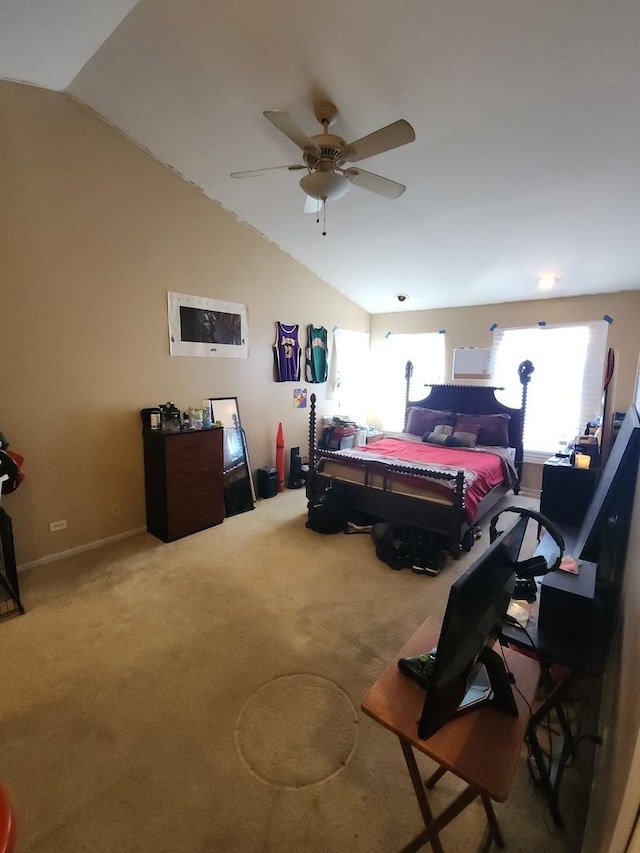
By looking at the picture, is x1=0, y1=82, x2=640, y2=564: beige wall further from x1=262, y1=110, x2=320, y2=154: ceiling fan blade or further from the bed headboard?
x1=262, y1=110, x2=320, y2=154: ceiling fan blade

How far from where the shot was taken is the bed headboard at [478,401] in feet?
15.1

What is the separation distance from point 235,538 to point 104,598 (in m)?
1.11

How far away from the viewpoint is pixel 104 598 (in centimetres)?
252

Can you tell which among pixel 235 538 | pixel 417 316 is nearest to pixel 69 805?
pixel 235 538

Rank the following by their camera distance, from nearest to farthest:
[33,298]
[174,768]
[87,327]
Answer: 1. [174,768]
2. [33,298]
3. [87,327]

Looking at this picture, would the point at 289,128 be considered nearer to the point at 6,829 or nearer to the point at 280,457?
the point at 6,829

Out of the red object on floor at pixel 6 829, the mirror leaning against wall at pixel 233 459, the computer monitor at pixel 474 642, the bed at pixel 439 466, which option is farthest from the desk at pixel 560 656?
the mirror leaning against wall at pixel 233 459

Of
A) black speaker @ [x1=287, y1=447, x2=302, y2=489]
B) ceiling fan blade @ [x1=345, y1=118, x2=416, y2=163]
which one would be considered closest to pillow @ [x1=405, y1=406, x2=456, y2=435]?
black speaker @ [x1=287, y1=447, x2=302, y2=489]

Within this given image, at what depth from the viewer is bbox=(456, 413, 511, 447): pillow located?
15.1 feet

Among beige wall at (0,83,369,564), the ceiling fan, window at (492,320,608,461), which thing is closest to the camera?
the ceiling fan

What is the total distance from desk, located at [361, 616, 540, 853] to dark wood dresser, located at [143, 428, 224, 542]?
2.54m

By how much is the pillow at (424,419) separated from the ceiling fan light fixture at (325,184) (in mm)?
3234

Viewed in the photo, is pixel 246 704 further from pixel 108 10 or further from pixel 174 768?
pixel 108 10

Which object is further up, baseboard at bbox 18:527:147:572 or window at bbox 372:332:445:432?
window at bbox 372:332:445:432
